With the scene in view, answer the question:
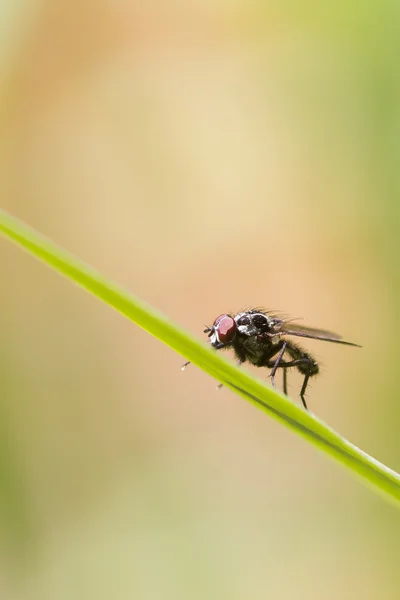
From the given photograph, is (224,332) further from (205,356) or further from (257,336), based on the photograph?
(205,356)

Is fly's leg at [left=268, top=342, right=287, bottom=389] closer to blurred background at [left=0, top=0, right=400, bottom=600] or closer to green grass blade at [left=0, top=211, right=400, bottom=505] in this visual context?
green grass blade at [left=0, top=211, right=400, bottom=505]

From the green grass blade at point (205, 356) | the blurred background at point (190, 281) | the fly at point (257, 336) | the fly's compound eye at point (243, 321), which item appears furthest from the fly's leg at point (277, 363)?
the blurred background at point (190, 281)

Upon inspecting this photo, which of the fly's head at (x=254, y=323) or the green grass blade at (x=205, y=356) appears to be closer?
the green grass blade at (x=205, y=356)

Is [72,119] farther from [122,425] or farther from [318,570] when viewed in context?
[318,570]

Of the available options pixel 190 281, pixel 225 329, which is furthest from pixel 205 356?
pixel 190 281

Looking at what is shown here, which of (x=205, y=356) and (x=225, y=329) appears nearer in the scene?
(x=205, y=356)

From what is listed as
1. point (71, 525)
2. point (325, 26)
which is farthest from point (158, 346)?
point (325, 26)

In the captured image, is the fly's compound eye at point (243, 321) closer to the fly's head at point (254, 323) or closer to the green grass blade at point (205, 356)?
the fly's head at point (254, 323)
